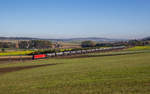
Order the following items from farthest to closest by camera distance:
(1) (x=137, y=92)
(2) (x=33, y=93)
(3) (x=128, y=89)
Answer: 1. (2) (x=33, y=93)
2. (3) (x=128, y=89)
3. (1) (x=137, y=92)

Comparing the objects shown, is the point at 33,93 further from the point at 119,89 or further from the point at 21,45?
the point at 21,45

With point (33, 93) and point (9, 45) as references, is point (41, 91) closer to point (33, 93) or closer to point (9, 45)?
point (33, 93)

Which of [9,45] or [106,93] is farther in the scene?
[9,45]

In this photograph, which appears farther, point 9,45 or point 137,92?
point 9,45

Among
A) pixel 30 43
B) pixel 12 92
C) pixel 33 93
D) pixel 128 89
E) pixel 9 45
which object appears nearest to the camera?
pixel 128 89

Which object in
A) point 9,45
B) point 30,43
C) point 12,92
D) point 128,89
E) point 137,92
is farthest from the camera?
point 30,43

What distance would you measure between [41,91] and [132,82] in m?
6.50

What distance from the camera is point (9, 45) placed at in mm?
143000

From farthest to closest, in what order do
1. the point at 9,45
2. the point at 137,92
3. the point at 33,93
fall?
1. the point at 9,45
2. the point at 33,93
3. the point at 137,92

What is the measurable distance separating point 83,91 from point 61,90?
5.66 ft

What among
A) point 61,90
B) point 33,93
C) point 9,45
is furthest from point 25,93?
point 9,45

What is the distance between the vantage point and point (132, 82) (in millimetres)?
14070

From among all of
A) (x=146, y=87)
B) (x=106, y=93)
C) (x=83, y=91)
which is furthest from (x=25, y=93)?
(x=146, y=87)

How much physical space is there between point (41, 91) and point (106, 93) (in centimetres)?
474
